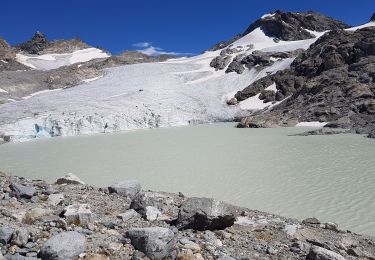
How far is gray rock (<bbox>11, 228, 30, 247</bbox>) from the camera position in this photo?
20.0ft

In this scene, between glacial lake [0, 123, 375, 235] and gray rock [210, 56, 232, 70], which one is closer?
glacial lake [0, 123, 375, 235]

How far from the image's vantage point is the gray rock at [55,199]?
8.88 metres

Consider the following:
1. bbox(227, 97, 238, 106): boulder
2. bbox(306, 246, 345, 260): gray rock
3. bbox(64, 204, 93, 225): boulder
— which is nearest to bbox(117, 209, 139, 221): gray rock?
bbox(64, 204, 93, 225): boulder

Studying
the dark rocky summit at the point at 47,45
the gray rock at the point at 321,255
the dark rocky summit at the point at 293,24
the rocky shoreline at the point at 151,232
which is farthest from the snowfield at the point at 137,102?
the dark rocky summit at the point at 47,45

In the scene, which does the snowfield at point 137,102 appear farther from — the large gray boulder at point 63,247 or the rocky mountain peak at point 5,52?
the large gray boulder at point 63,247

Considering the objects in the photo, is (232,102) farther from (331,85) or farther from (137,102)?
(331,85)

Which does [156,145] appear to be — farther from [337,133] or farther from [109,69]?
[109,69]

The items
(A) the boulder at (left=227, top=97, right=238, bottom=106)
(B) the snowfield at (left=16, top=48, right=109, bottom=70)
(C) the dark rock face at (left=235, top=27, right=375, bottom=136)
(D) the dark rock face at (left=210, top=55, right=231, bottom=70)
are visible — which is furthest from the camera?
(B) the snowfield at (left=16, top=48, right=109, bottom=70)

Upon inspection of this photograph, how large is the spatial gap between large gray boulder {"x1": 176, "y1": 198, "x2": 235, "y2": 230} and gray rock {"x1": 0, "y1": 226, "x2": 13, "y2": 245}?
2.71m

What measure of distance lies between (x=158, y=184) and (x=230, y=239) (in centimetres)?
852

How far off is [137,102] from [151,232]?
4753 centimetres

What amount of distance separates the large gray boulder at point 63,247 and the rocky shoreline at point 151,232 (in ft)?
0.04

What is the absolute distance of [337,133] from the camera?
3122 cm

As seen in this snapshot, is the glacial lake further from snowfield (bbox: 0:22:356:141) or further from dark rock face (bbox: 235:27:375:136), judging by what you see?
snowfield (bbox: 0:22:356:141)
